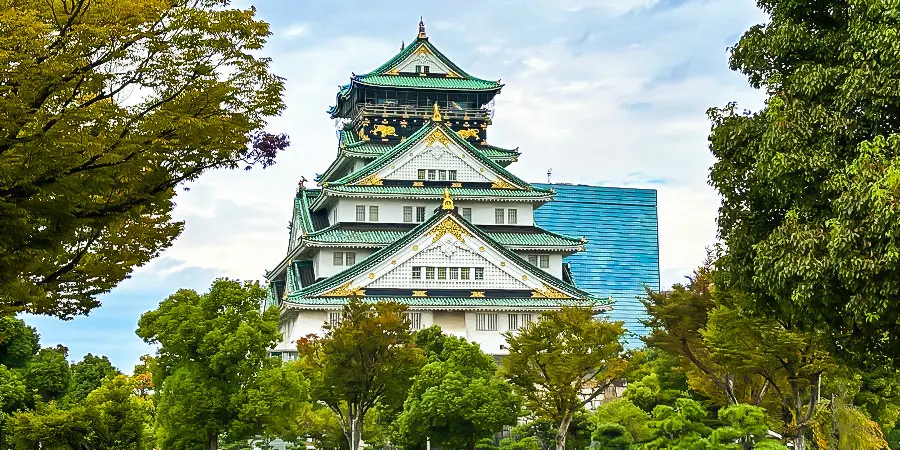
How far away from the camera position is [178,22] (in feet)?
47.1

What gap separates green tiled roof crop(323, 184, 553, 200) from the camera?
199ft

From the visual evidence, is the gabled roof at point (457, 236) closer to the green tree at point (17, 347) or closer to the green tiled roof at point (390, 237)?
the green tiled roof at point (390, 237)

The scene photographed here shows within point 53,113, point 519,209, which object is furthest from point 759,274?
point 519,209

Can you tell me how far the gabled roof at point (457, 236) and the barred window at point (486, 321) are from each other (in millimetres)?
999

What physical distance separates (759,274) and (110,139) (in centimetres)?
927

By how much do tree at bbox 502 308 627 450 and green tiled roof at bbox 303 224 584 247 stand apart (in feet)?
70.9

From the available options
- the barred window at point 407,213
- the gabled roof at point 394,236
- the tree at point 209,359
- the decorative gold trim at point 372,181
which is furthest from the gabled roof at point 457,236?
the tree at point 209,359

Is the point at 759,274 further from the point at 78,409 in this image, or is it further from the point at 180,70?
the point at 78,409

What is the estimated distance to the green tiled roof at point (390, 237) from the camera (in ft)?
196

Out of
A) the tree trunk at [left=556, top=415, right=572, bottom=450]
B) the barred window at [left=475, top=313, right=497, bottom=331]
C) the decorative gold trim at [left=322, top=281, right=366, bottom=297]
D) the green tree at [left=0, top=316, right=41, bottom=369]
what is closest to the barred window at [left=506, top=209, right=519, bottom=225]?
the barred window at [left=475, top=313, right=497, bottom=331]

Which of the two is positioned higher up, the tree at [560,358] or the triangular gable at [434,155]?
the triangular gable at [434,155]

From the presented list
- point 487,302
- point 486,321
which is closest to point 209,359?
point 487,302

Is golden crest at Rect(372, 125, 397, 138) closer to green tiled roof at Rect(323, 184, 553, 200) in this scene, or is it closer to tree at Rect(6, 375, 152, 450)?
green tiled roof at Rect(323, 184, 553, 200)

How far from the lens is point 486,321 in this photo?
58.9 m
